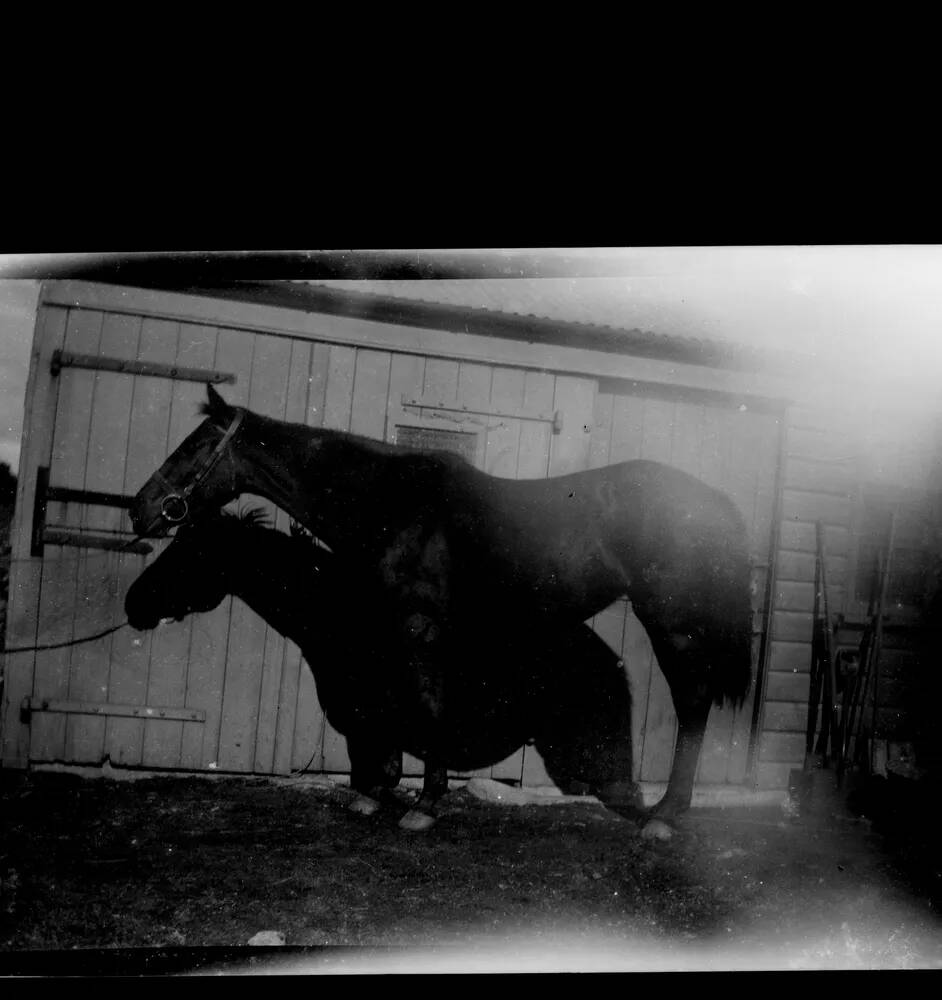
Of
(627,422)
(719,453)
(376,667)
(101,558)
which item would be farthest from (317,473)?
(719,453)

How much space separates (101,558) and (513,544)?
6.41ft

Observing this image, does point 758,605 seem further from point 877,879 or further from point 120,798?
point 120,798

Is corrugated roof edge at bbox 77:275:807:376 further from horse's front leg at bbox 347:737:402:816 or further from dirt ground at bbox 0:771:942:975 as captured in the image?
dirt ground at bbox 0:771:942:975

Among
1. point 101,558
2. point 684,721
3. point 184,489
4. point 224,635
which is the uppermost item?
point 184,489

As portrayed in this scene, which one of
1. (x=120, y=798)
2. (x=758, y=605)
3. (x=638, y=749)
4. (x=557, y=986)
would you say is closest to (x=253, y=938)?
(x=120, y=798)

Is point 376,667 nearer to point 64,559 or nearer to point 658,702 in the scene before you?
Result: point 658,702

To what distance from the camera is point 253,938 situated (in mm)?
2188

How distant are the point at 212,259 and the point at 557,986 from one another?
3.29 meters

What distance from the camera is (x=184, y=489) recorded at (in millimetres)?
2691

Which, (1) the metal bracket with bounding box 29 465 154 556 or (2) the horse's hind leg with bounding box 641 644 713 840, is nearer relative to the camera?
(1) the metal bracket with bounding box 29 465 154 556

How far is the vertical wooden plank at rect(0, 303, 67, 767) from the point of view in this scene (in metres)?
2.69

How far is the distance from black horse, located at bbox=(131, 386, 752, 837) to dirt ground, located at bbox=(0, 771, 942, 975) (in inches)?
11.4

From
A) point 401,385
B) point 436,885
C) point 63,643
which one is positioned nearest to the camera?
point 436,885

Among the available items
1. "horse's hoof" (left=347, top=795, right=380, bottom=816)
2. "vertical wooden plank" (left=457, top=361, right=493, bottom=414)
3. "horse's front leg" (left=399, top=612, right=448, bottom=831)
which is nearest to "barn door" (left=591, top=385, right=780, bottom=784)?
"vertical wooden plank" (left=457, top=361, right=493, bottom=414)
